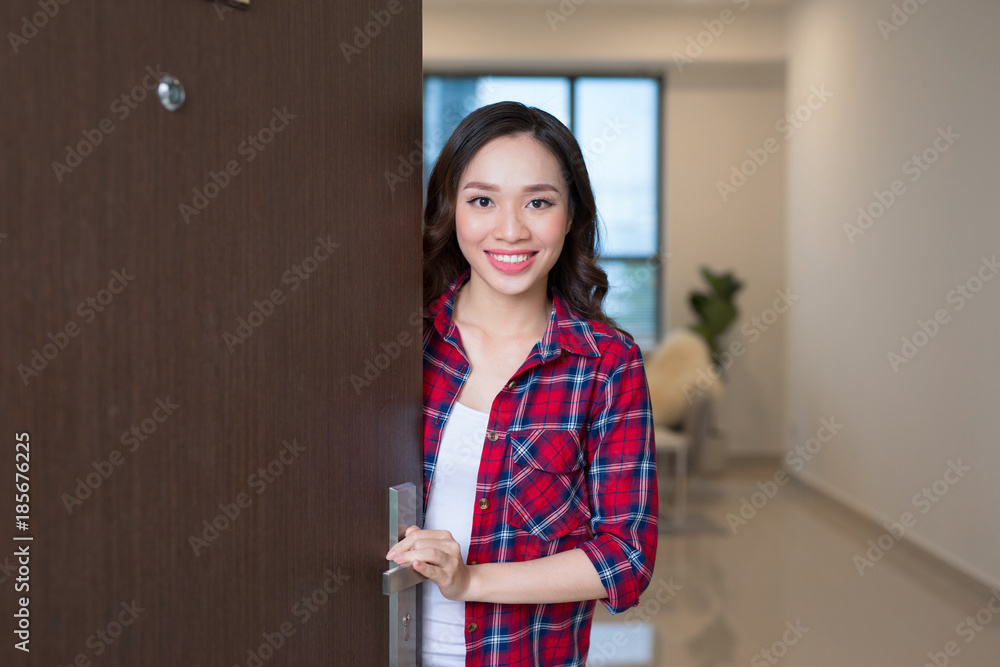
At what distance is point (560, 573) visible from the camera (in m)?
1.09

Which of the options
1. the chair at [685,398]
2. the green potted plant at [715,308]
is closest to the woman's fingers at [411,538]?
the chair at [685,398]

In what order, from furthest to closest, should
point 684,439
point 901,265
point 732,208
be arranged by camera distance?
point 732,208, point 684,439, point 901,265

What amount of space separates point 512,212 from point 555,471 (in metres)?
0.37

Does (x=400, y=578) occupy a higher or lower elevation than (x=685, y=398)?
lower

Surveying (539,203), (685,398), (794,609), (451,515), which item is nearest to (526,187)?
(539,203)

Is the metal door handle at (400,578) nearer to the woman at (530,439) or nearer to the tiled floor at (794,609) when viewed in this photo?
the woman at (530,439)

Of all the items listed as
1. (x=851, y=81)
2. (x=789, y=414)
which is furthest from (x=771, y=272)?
(x=851, y=81)

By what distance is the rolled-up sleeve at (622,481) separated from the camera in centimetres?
111

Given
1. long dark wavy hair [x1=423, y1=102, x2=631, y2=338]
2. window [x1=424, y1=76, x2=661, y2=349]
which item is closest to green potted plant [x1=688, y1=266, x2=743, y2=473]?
window [x1=424, y1=76, x2=661, y2=349]

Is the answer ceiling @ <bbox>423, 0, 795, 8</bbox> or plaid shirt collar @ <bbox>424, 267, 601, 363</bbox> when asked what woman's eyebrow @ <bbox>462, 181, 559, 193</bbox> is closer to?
plaid shirt collar @ <bbox>424, 267, 601, 363</bbox>

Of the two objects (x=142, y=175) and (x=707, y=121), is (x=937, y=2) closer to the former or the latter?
(x=707, y=121)

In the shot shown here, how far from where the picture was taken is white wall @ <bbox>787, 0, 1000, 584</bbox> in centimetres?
362

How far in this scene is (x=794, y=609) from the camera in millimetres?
3428

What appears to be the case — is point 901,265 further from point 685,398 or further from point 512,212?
point 512,212
